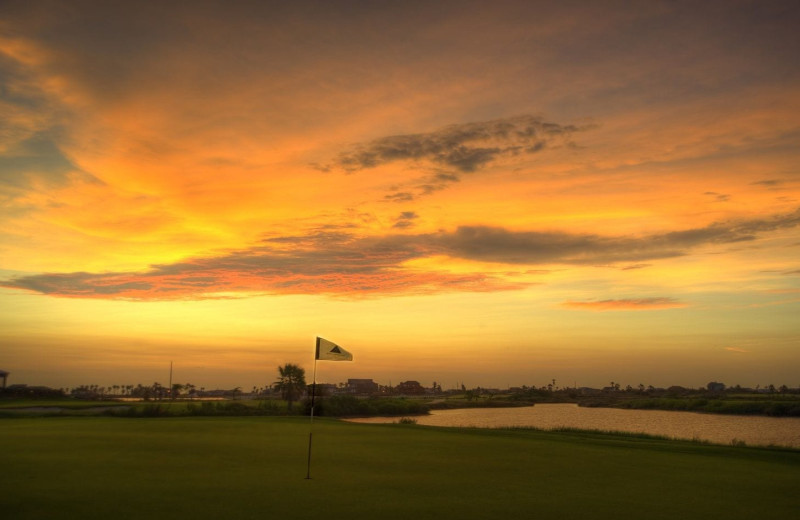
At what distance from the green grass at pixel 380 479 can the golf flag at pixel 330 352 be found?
3268 millimetres

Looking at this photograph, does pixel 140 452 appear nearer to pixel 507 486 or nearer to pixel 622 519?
pixel 507 486

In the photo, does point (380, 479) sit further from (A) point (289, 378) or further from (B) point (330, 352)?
(A) point (289, 378)

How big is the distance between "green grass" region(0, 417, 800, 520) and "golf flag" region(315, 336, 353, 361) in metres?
3.27

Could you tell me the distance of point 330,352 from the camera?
16.9 m

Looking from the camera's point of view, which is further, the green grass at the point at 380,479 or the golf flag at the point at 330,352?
the golf flag at the point at 330,352

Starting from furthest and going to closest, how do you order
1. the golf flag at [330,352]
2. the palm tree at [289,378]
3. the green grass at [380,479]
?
the palm tree at [289,378] < the golf flag at [330,352] < the green grass at [380,479]

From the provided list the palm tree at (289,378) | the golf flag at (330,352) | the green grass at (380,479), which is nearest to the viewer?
the green grass at (380,479)

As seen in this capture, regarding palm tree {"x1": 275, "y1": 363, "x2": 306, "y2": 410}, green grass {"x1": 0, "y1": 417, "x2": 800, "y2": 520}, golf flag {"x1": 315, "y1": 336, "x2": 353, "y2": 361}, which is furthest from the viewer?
palm tree {"x1": 275, "y1": 363, "x2": 306, "y2": 410}

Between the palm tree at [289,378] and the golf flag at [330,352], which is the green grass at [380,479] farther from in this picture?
the palm tree at [289,378]

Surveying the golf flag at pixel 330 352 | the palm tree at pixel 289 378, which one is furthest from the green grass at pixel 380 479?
the palm tree at pixel 289 378

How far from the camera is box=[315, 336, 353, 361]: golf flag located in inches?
651

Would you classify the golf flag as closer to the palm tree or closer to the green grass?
the green grass

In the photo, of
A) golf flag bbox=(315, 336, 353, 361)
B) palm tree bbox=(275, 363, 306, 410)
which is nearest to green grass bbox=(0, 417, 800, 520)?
golf flag bbox=(315, 336, 353, 361)

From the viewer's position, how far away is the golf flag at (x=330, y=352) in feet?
54.2
